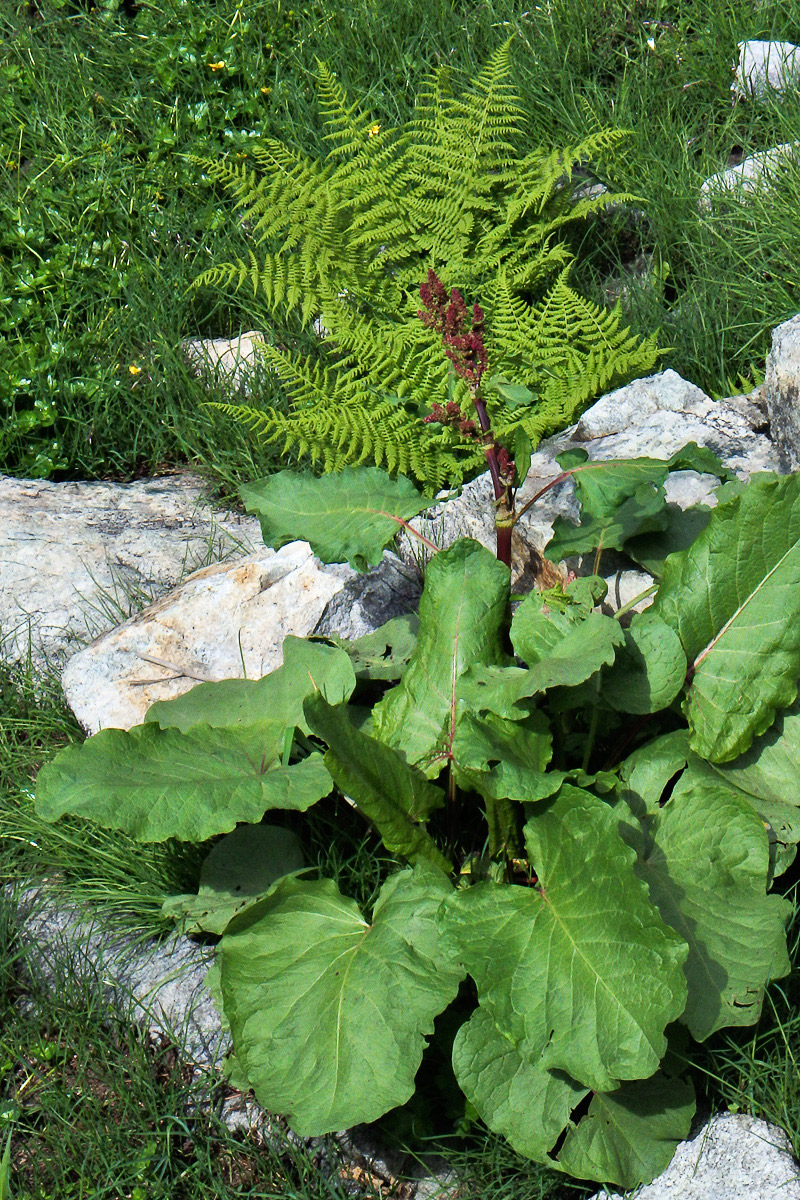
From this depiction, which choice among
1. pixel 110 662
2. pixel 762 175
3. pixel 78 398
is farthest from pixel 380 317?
pixel 110 662

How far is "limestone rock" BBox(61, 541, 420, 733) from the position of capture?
2.92 metres

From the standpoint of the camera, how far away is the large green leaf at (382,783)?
2.03 meters

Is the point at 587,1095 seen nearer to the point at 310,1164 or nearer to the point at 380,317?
the point at 310,1164

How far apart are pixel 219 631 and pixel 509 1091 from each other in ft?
4.93

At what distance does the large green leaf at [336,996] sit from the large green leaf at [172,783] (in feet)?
0.75

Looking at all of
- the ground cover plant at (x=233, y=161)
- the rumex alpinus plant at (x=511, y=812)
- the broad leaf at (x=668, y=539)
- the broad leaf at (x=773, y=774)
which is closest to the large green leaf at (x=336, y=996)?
the rumex alpinus plant at (x=511, y=812)

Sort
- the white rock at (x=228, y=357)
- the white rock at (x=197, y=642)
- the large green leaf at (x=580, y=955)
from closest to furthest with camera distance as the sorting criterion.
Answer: the large green leaf at (x=580, y=955) < the white rock at (x=197, y=642) < the white rock at (x=228, y=357)

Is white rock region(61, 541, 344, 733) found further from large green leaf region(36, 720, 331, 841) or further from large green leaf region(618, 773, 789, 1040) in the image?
large green leaf region(618, 773, 789, 1040)

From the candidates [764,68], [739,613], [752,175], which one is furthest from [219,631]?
[764,68]

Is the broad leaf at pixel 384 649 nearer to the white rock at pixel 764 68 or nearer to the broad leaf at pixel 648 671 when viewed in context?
the broad leaf at pixel 648 671

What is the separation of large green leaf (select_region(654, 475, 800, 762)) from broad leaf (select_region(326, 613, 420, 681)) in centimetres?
68

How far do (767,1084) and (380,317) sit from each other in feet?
10.1

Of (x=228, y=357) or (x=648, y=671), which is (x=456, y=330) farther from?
(x=228, y=357)

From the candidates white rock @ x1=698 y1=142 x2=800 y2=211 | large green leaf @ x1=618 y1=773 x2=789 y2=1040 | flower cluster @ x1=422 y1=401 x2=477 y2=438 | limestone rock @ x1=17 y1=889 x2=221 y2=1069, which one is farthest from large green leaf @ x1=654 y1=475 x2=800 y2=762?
white rock @ x1=698 y1=142 x2=800 y2=211
